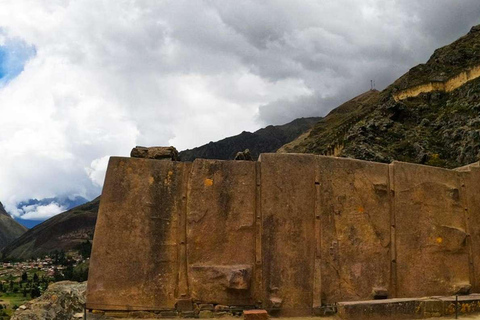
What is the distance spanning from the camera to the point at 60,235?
134 m

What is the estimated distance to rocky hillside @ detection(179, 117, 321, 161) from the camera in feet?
509

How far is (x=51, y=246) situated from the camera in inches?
5162

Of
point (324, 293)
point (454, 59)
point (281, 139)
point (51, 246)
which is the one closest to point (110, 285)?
point (324, 293)

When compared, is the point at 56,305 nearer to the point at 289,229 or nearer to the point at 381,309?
the point at 289,229

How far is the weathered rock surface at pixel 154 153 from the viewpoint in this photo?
754 cm

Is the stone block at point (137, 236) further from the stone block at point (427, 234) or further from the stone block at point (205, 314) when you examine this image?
the stone block at point (427, 234)

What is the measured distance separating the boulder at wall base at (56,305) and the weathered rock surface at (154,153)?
94.4 inches

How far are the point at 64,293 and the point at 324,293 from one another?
4.14 metres

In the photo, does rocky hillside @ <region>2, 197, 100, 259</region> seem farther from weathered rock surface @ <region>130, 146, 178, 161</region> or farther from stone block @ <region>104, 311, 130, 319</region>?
stone block @ <region>104, 311, 130, 319</region>

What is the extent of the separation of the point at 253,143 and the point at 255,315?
157 meters

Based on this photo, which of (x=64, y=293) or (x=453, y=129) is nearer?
(x=64, y=293)

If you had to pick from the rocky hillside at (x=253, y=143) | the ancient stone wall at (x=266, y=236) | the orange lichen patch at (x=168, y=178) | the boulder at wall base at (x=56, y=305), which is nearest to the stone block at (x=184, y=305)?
the ancient stone wall at (x=266, y=236)

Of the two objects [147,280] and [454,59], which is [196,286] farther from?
[454,59]

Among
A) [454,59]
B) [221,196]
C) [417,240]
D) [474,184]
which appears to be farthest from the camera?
[454,59]
